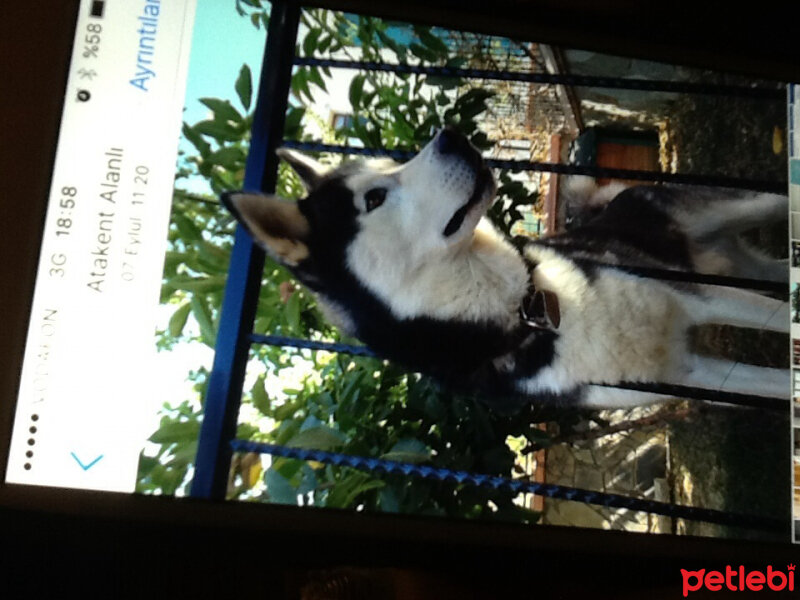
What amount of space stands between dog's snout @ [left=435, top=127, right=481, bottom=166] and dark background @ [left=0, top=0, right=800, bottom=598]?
554 millimetres

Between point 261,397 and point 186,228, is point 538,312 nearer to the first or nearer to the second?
point 261,397

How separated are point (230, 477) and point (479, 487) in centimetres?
37

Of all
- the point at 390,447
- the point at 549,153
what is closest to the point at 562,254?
the point at 549,153

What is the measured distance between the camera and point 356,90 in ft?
3.22

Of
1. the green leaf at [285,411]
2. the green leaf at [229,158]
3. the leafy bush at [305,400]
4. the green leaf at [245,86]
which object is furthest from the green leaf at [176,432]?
the green leaf at [245,86]

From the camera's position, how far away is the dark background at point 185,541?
0.87 meters

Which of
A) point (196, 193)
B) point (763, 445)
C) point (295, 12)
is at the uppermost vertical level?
point (295, 12)

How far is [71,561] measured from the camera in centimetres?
90

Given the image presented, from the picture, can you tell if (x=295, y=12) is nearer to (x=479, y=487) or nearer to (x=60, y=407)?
(x=60, y=407)

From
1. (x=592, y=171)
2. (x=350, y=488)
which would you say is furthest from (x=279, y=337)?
(x=592, y=171)

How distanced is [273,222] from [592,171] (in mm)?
520

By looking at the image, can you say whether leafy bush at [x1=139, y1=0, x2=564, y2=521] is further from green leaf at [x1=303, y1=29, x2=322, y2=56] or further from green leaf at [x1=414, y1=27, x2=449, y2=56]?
green leaf at [x1=414, y1=27, x2=449, y2=56]

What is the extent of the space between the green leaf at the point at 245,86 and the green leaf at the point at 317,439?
1.66 feet

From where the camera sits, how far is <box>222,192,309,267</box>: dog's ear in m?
0.88
